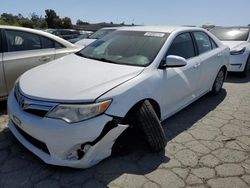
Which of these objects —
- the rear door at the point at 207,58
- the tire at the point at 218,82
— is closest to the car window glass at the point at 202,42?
the rear door at the point at 207,58

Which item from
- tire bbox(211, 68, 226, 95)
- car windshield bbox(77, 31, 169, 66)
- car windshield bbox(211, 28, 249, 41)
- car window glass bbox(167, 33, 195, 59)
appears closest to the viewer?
car windshield bbox(77, 31, 169, 66)

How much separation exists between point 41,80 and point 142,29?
1.86 metres

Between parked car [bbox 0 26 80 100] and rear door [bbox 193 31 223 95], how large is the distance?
2.50 metres

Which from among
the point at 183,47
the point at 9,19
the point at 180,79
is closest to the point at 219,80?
the point at 183,47

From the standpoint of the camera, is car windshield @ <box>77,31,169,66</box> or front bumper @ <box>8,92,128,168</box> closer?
front bumper @ <box>8,92,128,168</box>

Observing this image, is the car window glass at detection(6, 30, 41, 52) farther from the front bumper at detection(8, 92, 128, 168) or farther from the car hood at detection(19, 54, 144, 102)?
the front bumper at detection(8, 92, 128, 168)

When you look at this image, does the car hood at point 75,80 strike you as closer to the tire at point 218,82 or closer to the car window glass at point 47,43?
the car window glass at point 47,43

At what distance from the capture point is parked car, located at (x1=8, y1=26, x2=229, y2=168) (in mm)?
2477

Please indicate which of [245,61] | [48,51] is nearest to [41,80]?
[48,51]

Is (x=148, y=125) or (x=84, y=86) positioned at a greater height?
(x=84, y=86)

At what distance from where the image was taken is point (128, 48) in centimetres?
366

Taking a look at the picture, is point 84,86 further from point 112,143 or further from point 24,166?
point 24,166

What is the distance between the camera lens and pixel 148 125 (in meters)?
2.93

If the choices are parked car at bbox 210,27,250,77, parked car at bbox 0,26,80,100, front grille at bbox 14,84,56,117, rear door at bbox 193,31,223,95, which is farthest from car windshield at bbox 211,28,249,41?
front grille at bbox 14,84,56,117
